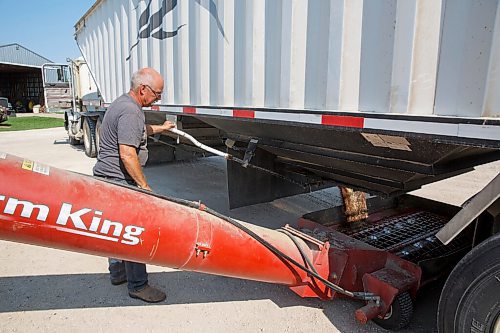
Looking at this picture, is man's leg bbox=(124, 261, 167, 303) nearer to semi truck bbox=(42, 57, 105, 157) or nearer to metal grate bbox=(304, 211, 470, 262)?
metal grate bbox=(304, 211, 470, 262)

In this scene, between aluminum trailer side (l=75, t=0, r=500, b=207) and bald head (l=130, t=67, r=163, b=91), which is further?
bald head (l=130, t=67, r=163, b=91)

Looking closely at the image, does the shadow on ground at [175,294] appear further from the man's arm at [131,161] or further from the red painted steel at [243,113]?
the red painted steel at [243,113]

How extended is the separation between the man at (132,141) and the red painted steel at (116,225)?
0.75m

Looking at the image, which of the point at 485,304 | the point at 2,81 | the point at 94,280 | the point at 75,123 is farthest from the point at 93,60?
the point at 2,81

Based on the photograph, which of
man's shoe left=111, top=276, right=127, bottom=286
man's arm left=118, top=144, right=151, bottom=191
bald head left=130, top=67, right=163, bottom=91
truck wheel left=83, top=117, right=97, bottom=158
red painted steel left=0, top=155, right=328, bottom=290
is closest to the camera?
red painted steel left=0, top=155, right=328, bottom=290

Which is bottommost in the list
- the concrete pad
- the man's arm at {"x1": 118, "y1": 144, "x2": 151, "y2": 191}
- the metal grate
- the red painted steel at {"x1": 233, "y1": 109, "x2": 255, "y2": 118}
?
the concrete pad

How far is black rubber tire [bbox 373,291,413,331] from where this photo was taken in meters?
2.36

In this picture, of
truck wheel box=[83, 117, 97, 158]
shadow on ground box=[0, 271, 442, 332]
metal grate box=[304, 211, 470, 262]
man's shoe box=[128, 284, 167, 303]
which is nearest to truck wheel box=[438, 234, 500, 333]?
shadow on ground box=[0, 271, 442, 332]

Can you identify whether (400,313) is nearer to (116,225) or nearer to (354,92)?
(354,92)

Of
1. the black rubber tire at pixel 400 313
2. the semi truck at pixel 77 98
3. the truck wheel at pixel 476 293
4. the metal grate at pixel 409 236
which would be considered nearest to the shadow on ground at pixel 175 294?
the black rubber tire at pixel 400 313

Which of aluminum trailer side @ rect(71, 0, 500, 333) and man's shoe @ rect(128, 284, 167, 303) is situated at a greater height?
aluminum trailer side @ rect(71, 0, 500, 333)

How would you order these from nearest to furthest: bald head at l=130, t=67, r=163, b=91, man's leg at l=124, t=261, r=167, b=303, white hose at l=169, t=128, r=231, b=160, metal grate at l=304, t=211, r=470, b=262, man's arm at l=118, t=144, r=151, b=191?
man's arm at l=118, t=144, r=151, b=191
bald head at l=130, t=67, r=163, b=91
man's leg at l=124, t=261, r=167, b=303
metal grate at l=304, t=211, r=470, b=262
white hose at l=169, t=128, r=231, b=160

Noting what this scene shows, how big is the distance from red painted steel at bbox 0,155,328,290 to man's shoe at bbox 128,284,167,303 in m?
1.06

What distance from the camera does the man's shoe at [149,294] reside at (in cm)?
286
